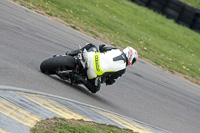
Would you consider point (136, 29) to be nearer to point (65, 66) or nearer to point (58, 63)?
point (65, 66)

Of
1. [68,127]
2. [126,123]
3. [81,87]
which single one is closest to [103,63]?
[81,87]

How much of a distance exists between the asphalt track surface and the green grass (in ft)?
7.02

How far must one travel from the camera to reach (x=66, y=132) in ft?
14.4

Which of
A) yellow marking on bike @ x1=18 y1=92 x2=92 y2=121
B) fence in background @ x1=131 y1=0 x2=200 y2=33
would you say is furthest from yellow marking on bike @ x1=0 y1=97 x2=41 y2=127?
fence in background @ x1=131 y1=0 x2=200 y2=33

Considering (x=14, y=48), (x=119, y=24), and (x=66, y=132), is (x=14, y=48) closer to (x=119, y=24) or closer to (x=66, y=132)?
(x=66, y=132)

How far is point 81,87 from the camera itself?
785 cm

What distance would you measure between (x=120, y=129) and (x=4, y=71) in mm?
2150

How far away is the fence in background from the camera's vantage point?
23344 mm

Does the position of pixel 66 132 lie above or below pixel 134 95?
above

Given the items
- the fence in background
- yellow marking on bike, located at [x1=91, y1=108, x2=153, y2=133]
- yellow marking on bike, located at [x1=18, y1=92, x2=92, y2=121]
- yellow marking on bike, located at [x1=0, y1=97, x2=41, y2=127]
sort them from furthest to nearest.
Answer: the fence in background < yellow marking on bike, located at [x1=91, y1=108, x2=153, y2=133] < yellow marking on bike, located at [x1=18, y1=92, x2=92, y2=121] < yellow marking on bike, located at [x1=0, y1=97, x2=41, y2=127]

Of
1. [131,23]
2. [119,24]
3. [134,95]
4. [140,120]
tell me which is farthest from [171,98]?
[131,23]

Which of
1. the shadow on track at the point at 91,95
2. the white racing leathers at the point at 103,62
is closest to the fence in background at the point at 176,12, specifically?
the shadow on track at the point at 91,95

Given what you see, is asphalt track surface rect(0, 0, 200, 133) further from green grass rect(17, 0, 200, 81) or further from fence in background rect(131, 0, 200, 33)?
fence in background rect(131, 0, 200, 33)

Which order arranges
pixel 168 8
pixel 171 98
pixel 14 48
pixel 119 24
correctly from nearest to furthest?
pixel 14 48, pixel 171 98, pixel 119 24, pixel 168 8
